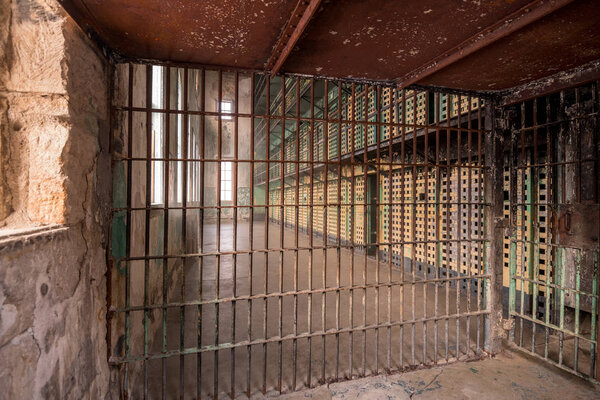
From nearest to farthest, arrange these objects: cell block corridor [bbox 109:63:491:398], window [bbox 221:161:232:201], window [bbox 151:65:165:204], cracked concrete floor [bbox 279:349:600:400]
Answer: cell block corridor [bbox 109:63:491:398]
cracked concrete floor [bbox 279:349:600:400]
window [bbox 151:65:165:204]
window [bbox 221:161:232:201]

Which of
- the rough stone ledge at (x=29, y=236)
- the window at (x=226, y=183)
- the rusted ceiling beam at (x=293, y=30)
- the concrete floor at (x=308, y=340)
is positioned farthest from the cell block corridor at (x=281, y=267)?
the window at (x=226, y=183)

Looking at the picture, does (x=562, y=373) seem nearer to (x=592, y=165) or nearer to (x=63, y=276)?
(x=592, y=165)

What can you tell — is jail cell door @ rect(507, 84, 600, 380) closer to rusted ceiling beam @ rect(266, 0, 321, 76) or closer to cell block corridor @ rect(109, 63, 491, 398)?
A: cell block corridor @ rect(109, 63, 491, 398)

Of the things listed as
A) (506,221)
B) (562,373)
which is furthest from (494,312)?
(506,221)

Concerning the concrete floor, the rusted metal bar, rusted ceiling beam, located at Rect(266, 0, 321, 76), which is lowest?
the concrete floor

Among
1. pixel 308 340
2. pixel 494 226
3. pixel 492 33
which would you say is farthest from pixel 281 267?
pixel 494 226

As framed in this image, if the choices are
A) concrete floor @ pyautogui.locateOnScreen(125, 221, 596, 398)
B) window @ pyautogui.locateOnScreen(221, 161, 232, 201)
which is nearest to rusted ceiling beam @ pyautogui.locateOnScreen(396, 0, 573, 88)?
concrete floor @ pyautogui.locateOnScreen(125, 221, 596, 398)

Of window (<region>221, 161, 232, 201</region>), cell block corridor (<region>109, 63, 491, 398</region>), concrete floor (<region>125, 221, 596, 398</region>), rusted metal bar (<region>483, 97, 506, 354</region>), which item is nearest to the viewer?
cell block corridor (<region>109, 63, 491, 398</region>)

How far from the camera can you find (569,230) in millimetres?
2836

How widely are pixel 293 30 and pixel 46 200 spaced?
1.81 m

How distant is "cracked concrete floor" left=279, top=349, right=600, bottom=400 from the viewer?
2.61m

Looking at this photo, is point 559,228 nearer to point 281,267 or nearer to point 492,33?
point 492,33

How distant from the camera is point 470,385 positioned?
2756 millimetres

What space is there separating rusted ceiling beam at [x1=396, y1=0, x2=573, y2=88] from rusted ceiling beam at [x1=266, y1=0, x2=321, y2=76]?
1270mm
